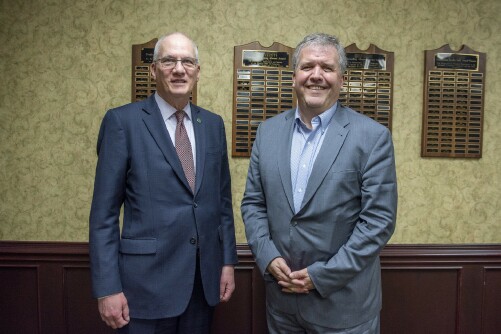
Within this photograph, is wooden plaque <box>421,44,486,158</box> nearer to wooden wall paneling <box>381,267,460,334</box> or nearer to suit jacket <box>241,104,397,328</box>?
wooden wall paneling <box>381,267,460,334</box>

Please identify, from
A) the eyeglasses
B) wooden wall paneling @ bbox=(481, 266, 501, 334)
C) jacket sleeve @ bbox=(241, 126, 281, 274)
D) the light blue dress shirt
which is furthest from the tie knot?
wooden wall paneling @ bbox=(481, 266, 501, 334)

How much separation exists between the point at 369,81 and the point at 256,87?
65 centimetres

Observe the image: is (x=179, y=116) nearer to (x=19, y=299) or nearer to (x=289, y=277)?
(x=289, y=277)

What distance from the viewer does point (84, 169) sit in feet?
7.47

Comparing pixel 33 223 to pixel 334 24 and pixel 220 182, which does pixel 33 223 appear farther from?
pixel 334 24

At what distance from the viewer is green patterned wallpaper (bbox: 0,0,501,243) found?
2230 mm

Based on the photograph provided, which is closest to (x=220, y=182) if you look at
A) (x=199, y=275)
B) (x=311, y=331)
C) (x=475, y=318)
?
(x=199, y=275)

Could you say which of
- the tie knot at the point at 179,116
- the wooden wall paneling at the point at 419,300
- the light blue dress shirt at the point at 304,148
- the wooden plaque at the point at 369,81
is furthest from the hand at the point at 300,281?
the wooden plaque at the point at 369,81

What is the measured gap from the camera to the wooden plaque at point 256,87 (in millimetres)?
2262

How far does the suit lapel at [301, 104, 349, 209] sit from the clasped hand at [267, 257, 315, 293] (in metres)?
0.24

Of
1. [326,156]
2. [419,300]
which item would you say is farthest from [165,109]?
[419,300]

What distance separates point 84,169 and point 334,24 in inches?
64.8

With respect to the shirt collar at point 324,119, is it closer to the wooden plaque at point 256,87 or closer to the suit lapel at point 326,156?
the suit lapel at point 326,156

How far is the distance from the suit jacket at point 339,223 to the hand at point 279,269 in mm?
24
